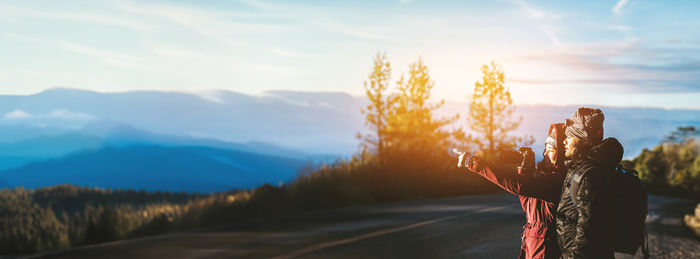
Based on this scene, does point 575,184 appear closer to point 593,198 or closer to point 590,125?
point 593,198

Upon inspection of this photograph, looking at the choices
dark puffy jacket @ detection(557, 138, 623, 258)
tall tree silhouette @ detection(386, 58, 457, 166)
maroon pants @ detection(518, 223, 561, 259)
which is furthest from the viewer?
tall tree silhouette @ detection(386, 58, 457, 166)

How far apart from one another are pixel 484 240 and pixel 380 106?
24.1m

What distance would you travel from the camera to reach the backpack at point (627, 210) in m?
3.64

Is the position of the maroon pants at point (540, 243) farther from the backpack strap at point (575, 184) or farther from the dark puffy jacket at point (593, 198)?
the backpack strap at point (575, 184)

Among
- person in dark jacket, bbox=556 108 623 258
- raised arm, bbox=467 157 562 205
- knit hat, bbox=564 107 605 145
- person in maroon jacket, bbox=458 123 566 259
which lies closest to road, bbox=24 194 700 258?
person in maroon jacket, bbox=458 123 566 259

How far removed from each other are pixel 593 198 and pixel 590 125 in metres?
0.49

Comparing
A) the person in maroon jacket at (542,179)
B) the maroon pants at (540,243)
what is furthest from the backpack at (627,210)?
the maroon pants at (540,243)

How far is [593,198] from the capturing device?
3611 mm

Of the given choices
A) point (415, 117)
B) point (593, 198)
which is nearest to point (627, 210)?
point (593, 198)

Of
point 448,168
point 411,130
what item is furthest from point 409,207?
point 411,130

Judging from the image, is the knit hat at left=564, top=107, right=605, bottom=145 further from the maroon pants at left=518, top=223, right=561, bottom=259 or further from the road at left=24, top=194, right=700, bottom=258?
the road at left=24, top=194, right=700, bottom=258

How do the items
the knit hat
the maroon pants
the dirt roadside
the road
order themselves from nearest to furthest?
the knit hat → the maroon pants → the road → the dirt roadside

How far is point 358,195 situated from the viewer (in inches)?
691

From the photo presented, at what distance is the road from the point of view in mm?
8391
